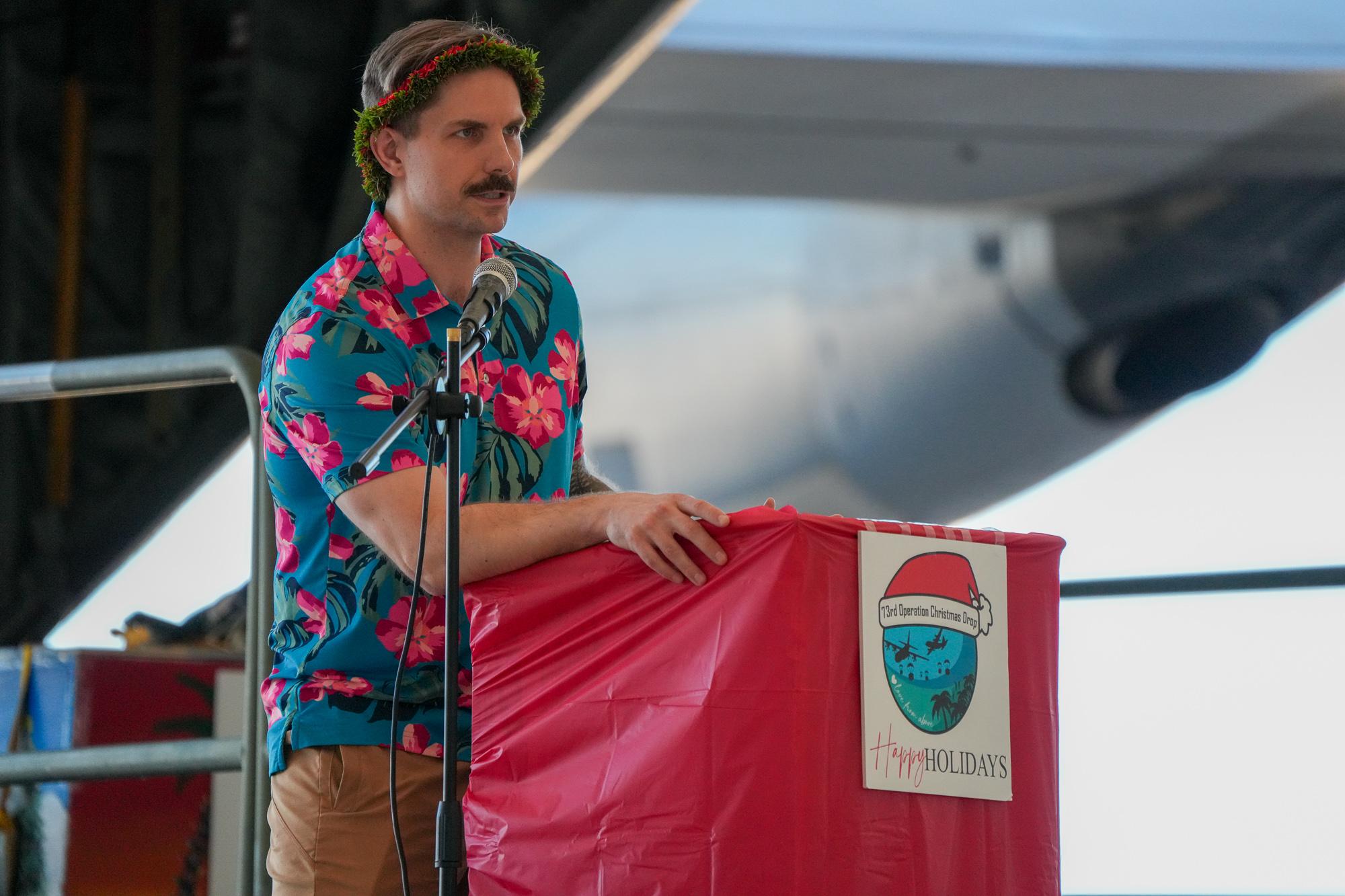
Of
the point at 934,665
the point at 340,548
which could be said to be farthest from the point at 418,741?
the point at 934,665

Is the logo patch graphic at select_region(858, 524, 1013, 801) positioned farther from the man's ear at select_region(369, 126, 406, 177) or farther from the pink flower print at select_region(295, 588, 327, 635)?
the man's ear at select_region(369, 126, 406, 177)

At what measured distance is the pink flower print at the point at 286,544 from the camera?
1.50 meters

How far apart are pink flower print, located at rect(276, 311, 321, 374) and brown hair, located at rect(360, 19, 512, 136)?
0.86 ft

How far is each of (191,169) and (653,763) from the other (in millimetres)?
4655

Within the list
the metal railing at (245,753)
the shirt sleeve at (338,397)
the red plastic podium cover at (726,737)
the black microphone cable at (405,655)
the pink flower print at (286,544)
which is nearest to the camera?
the red plastic podium cover at (726,737)

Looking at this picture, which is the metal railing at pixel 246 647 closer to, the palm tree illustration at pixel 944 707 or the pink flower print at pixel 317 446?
the pink flower print at pixel 317 446

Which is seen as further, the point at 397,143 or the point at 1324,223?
the point at 1324,223

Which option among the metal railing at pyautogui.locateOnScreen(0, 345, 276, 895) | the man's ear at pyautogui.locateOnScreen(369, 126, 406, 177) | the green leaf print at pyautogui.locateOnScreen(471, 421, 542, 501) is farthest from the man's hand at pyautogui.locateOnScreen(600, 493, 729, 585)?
the metal railing at pyautogui.locateOnScreen(0, 345, 276, 895)

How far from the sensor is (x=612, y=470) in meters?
6.14

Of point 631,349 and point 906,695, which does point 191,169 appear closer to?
point 631,349

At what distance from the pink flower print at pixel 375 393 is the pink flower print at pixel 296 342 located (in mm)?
62

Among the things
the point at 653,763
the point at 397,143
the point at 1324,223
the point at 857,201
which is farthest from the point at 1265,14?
the point at 653,763

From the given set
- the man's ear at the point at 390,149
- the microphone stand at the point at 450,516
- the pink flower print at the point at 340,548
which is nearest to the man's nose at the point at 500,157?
the man's ear at the point at 390,149

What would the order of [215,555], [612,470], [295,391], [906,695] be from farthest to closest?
[612,470] → [215,555] → [295,391] → [906,695]
